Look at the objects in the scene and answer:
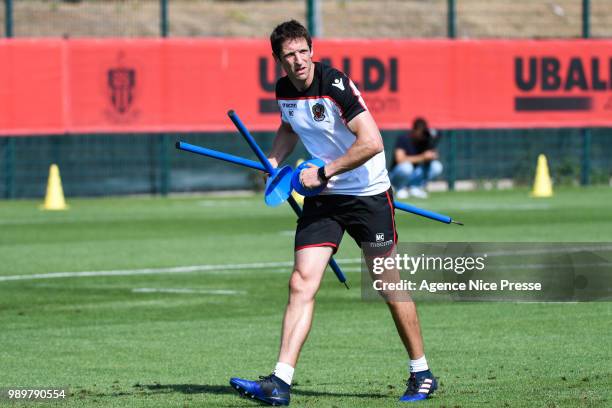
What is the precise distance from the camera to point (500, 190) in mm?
31656

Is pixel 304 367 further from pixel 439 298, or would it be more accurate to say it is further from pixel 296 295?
pixel 439 298

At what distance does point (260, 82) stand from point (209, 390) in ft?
68.8

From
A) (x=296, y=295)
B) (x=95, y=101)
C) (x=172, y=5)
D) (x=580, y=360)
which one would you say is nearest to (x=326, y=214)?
(x=296, y=295)

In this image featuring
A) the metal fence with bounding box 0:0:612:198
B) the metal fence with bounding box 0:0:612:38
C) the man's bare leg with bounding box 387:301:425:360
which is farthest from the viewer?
the metal fence with bounding box 0:0:612:38

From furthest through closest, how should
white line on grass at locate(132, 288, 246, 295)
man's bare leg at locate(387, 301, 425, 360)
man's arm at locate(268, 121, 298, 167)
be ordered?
1. white line on grass at locate(132, 288, 246, 295)
2. man's arm at locate(268, 121, 298, 167)
3. man's bare leg at locate(387, 301, 425, 360)

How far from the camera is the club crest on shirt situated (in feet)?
28.3

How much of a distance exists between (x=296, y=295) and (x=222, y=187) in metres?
22.7

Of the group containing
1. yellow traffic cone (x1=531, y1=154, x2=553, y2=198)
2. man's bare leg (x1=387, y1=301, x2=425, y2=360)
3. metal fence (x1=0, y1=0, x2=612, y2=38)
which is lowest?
yellow traffic cone (x1=531, y1=154, x2=553, y2=198)

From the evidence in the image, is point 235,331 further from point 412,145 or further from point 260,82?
Answer: point 260,82

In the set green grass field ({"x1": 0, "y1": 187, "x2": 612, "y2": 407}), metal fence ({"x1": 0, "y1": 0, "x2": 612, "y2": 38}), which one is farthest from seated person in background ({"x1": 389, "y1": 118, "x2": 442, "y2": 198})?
metal fence ({"x1": 0, "y1": 0, "x2": 612, "y2": 38})

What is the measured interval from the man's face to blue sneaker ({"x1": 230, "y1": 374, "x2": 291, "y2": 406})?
159cm

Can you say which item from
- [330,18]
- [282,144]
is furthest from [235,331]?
[330,18]

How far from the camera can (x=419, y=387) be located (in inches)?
339

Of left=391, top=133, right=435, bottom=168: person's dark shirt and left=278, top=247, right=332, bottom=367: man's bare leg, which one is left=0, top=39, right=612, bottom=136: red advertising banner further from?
left=278, top=247, right=332, bottom=367: man's bare leg
